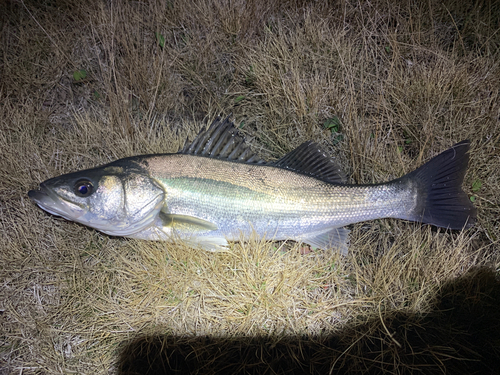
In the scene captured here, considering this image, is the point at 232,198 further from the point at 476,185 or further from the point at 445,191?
the point at 476,185

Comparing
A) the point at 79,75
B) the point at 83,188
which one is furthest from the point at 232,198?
the point at 79,75

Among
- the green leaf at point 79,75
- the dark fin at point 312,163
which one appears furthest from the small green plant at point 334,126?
the green leaf at point 79,75

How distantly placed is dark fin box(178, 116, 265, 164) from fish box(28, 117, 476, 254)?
0.01m

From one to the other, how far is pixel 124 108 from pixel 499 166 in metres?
3.74

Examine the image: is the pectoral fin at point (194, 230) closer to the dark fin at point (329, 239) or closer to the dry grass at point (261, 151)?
the dry grass at point (261, 151)

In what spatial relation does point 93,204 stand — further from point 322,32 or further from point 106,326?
point 322,32

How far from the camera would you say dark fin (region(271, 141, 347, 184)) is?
8.74 feet

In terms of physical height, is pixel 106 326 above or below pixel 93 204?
below

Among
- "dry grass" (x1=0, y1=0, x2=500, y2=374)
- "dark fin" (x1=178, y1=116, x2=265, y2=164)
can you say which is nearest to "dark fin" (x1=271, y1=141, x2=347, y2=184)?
"dark fin" (x1=178, y1=116, x2=265, y2=164)

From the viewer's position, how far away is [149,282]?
2475mm

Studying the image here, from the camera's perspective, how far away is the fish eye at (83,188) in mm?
2332

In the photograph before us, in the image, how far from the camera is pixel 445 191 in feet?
7.98

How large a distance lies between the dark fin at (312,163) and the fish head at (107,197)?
115cm

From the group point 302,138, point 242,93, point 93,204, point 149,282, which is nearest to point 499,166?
point 302,138
